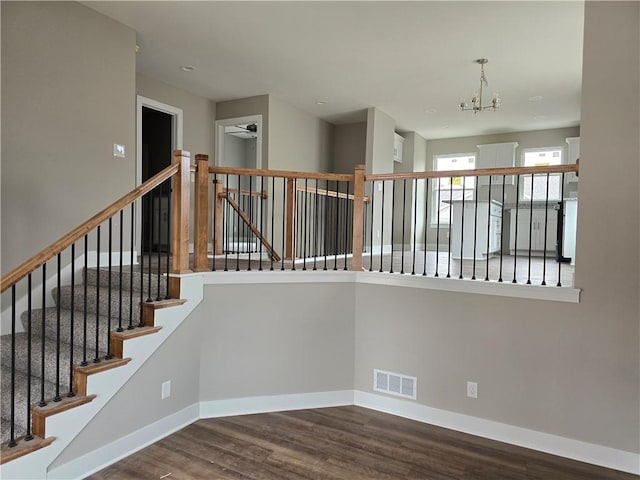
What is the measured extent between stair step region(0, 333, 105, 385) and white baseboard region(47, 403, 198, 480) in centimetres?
49

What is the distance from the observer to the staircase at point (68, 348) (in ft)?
7.55

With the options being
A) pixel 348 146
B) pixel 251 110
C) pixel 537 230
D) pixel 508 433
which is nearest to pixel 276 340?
pixel 508 433

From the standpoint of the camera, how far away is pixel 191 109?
627 cm

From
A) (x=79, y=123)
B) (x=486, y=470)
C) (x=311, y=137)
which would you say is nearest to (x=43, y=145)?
(x=79, y=123)

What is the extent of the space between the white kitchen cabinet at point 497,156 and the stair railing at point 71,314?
7360 mm

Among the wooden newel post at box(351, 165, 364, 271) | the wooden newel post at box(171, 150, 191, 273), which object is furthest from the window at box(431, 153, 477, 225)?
the wooden newel post at box(171, 150, 191, 273)

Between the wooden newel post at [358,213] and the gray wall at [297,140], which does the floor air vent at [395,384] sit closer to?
the wooden newel post at [358,213]

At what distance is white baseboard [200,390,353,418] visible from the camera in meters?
3.32

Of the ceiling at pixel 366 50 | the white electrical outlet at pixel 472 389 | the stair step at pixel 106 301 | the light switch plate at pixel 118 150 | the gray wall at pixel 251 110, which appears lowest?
the white electrical outlet at pixel 472 389

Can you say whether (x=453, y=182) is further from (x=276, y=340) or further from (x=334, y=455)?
(x=334, y=455)

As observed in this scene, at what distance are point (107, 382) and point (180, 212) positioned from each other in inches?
48.1

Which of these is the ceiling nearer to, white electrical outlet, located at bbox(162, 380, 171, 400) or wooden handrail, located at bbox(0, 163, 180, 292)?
wooden handrail, located at bbox(0, 163, 180, 292)

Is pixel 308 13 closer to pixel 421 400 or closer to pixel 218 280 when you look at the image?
pixel 218 280

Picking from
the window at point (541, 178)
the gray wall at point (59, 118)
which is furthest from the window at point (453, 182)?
the gray wall at point (59, 118)
